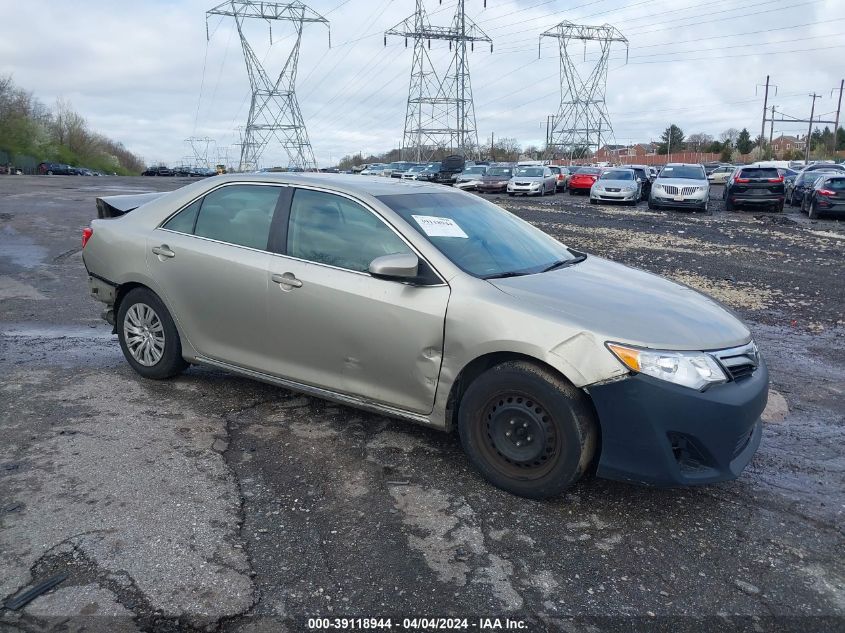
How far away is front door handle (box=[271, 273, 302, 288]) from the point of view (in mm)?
4312

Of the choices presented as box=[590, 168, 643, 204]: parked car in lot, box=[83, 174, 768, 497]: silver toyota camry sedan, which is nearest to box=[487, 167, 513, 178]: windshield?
box=[590, 168, 643, 204]: parked car in lot

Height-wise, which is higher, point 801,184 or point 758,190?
point 801,184

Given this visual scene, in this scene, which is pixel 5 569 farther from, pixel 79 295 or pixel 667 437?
pixel 79 295

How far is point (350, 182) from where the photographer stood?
4.62m

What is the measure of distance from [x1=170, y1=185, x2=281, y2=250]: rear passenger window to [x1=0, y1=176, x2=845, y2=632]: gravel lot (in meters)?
1.15

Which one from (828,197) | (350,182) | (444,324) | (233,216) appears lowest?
(828,197)

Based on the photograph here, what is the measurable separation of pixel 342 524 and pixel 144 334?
2650 mm

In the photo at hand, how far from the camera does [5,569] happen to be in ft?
9.60

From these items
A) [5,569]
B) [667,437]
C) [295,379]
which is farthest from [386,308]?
[5,569]

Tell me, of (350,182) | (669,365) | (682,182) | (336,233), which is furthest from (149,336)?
(682,182)

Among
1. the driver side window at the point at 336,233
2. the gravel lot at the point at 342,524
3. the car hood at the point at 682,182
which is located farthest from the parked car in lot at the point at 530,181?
the driver side window at the point at 336,233

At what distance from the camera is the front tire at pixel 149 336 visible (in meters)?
5.08

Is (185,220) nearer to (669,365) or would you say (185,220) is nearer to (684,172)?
(669,365)

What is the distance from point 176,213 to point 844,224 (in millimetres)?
20195
